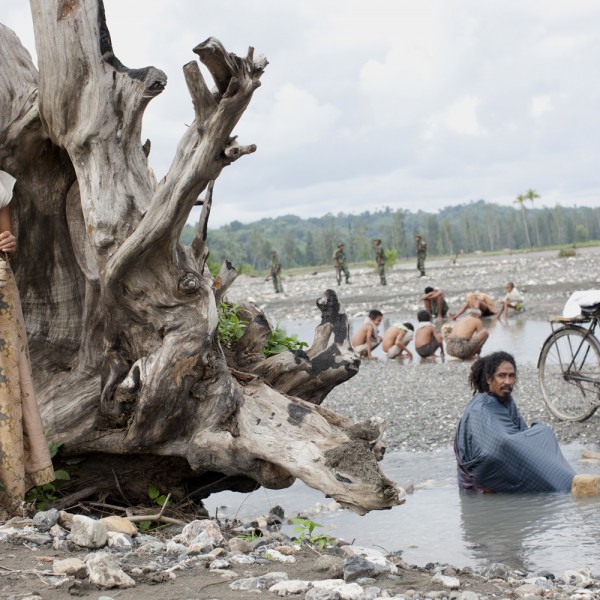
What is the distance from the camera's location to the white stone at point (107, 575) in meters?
4.51

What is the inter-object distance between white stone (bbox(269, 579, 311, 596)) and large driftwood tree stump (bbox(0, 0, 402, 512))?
3.59ft

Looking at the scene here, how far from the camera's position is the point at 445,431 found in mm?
11180

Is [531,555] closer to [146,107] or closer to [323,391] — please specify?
[323,391]

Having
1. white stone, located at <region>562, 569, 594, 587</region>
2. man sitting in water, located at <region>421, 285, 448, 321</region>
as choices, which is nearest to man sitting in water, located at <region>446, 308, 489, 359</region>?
man sitting in water, located at <region>421, 285, 448, 321</region>

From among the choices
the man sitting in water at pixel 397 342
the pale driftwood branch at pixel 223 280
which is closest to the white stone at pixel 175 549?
the pale driftwood branch at pixel 223 280

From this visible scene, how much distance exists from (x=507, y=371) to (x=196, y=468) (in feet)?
10.8

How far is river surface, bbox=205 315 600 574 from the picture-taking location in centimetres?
686

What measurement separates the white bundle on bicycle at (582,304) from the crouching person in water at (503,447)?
76.3 inches

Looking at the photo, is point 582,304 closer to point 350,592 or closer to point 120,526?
point 120,526

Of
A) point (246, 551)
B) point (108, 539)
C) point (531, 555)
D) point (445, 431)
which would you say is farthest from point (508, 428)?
point (108, 539)

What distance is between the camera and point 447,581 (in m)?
5.11

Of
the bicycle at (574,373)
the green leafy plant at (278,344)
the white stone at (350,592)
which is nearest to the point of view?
the white stone at (350,592)

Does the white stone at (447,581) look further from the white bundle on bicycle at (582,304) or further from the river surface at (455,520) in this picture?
the white bundle on bicycle at (582,304)

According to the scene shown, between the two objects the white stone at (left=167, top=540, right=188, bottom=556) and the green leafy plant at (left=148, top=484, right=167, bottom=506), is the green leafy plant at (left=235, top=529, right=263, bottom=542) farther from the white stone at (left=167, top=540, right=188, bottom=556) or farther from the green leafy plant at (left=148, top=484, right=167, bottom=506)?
the green leafy plant at (left=148, top=484, right=167, bottom=506)
